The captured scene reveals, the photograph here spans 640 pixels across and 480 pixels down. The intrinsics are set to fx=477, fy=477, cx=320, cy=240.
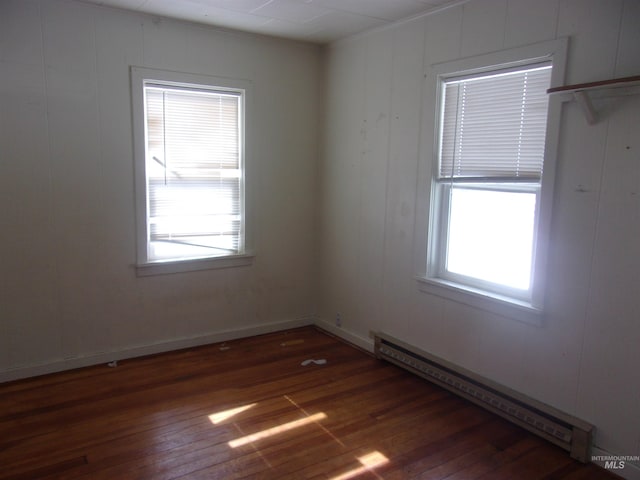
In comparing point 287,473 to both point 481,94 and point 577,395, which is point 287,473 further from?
point 481,94

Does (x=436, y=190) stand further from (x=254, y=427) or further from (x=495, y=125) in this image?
(x=254, y=427)

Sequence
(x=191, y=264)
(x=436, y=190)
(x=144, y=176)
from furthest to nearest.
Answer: (x=191, y=264), (x=144, y=176), (x=436, y=190)

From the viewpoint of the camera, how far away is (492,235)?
3.00 m

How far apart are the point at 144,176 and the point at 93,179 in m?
0.35

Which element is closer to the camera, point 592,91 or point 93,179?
point 592,91

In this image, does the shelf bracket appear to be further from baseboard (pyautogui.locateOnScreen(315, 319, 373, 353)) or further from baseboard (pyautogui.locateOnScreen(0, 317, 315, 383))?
baseboard (pyautogui.locateOnScreen(0, 317, 315, 383))

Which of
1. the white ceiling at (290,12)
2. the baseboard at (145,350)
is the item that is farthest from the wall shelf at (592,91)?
the baseboard at (145,350)

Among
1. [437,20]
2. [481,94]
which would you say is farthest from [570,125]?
[437,20]

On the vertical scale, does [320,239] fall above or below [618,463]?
above

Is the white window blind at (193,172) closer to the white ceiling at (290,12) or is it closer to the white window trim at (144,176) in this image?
the white window trim at (144,176)

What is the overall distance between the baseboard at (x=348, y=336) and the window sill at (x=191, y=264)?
Result: 0.93m

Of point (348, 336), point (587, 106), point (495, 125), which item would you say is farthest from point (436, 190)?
point (348, 336)

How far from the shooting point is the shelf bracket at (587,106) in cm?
234

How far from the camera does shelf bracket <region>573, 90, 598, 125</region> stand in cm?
234
